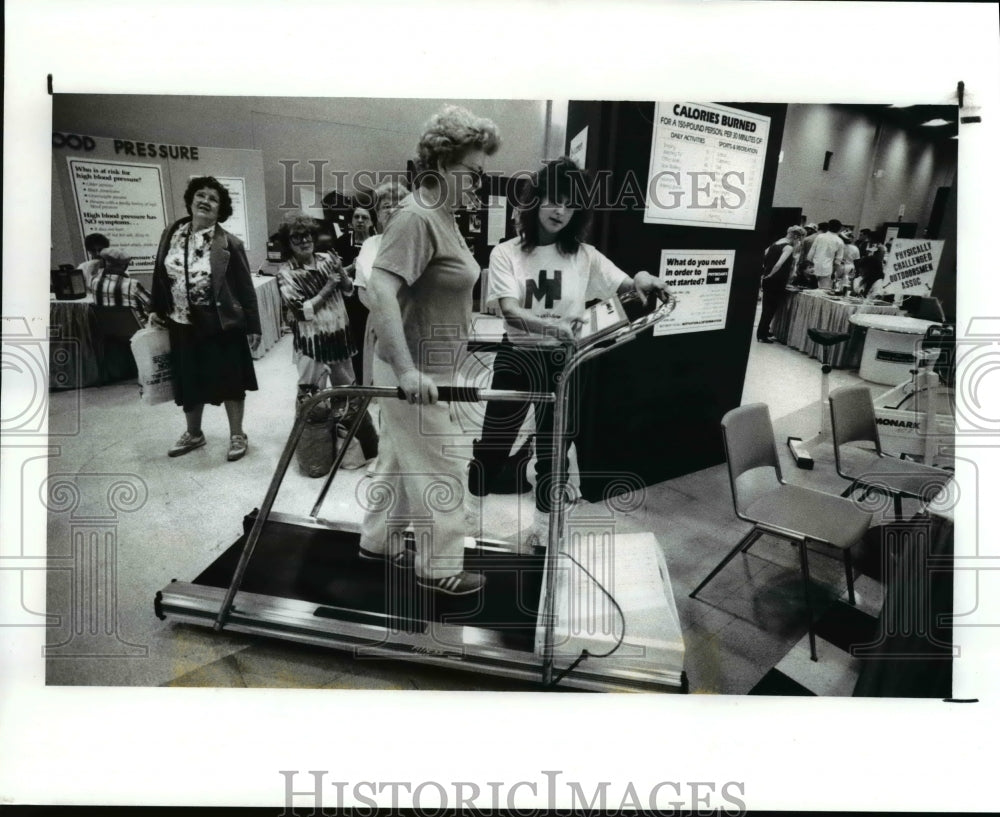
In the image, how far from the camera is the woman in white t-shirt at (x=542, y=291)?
1.46 metres

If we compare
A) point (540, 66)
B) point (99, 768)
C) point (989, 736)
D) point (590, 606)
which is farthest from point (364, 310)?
point (989, 736)

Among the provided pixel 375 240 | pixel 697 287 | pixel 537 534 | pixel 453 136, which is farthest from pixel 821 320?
pixel 375 240

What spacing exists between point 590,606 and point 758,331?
958 millimetres

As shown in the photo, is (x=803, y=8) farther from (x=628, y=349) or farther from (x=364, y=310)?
(x=364, y=310)

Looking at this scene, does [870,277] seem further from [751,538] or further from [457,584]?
[457,584]

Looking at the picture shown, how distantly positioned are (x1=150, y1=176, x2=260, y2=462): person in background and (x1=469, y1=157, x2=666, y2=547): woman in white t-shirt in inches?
27.6

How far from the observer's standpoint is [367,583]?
166 centimetres

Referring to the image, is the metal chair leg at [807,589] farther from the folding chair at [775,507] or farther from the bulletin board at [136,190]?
the bulletin board at [136,190]

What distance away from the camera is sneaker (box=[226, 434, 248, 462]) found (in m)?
1.55

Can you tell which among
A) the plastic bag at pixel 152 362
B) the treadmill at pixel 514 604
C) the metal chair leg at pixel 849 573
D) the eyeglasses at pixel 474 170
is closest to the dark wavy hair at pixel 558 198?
the eyeglasses at pixel 474 170

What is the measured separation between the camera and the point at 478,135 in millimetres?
1410

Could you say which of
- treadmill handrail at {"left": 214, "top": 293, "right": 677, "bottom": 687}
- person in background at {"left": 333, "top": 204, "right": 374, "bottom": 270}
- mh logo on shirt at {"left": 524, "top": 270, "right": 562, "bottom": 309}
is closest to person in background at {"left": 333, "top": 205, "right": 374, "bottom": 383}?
person in background at {"left": 333, "top": 204, "right": 374, "bottom": 270}

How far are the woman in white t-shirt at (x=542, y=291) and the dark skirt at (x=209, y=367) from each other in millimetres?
716

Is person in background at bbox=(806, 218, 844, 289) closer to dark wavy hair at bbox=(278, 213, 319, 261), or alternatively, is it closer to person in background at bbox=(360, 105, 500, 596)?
Result: person in background at bbox=(360, 105, 500, 596)
